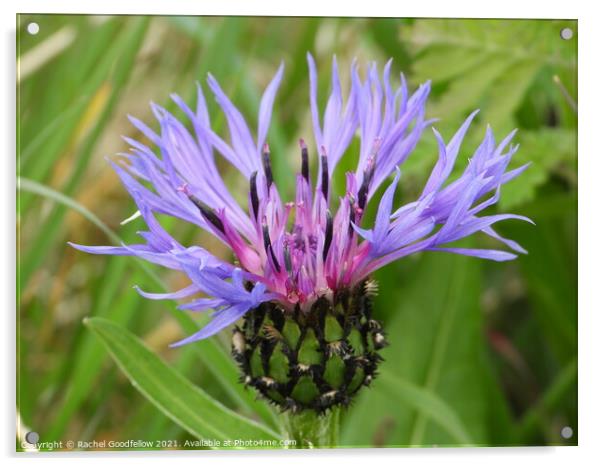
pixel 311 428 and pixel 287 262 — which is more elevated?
pixel 287 262

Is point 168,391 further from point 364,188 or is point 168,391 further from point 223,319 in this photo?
point 364,188

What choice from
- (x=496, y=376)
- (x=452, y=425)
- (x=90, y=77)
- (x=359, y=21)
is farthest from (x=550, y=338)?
(x=90, y=77)

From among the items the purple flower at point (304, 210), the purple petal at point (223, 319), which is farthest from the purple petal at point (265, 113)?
the purple petal at point (223, 319)

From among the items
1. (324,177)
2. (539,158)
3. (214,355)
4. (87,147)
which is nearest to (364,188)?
(324,177)

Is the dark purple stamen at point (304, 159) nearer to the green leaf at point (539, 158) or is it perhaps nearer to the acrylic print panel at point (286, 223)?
the acrylic print panel at point (286, 223)

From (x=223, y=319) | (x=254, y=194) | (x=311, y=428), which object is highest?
(x=254, y=194)

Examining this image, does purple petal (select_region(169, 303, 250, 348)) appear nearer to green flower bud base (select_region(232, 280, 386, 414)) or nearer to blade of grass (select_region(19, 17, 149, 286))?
green flower bud base (select_region(232, 280, 386, 414))

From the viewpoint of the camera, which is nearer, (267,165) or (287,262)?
(287,262)
